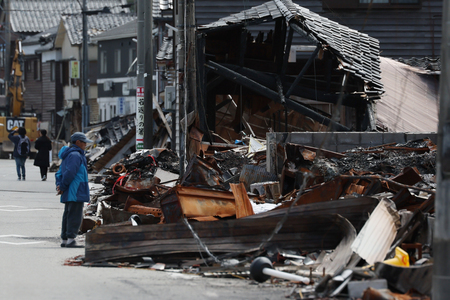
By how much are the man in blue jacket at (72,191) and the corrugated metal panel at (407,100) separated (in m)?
8.89

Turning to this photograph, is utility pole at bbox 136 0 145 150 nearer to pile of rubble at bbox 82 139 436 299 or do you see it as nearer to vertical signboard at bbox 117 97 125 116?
pile of rubble at bbox 82 139 436 299

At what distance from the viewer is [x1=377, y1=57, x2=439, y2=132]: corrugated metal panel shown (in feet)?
55.9

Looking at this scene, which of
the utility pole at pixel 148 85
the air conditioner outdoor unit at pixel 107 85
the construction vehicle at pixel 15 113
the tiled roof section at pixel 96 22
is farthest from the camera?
the tiled roof section at pixel 96 22

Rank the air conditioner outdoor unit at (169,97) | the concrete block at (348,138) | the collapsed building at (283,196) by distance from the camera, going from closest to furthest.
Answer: the collapsed building at (283,196) < the concrete block at (348,138) < the air conditioner outdoor unit at (169,97)

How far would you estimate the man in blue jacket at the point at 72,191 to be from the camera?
9516 millimetres

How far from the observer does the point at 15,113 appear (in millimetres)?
49250

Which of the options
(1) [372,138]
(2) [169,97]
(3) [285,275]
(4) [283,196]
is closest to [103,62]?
(2) [169,97]

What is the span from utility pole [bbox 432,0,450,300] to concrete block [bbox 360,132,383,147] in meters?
6.52

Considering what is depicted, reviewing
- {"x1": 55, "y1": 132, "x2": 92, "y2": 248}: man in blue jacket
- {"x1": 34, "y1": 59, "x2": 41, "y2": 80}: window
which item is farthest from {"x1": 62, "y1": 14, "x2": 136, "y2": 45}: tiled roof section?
{"x1": 55, "y1": 132, "x2": 92, "y2": 248}: man in blue jacket

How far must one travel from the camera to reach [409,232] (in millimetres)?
7305

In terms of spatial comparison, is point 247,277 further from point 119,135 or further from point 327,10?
point 119,135

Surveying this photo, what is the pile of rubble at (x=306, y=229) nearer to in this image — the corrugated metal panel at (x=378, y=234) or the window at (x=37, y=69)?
the corrugated metal panel at (x=378, y=234)

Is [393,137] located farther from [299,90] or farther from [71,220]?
[71,220]

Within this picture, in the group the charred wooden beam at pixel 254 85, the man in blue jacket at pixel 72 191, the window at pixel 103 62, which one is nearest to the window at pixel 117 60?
the window at pixel 103 62
